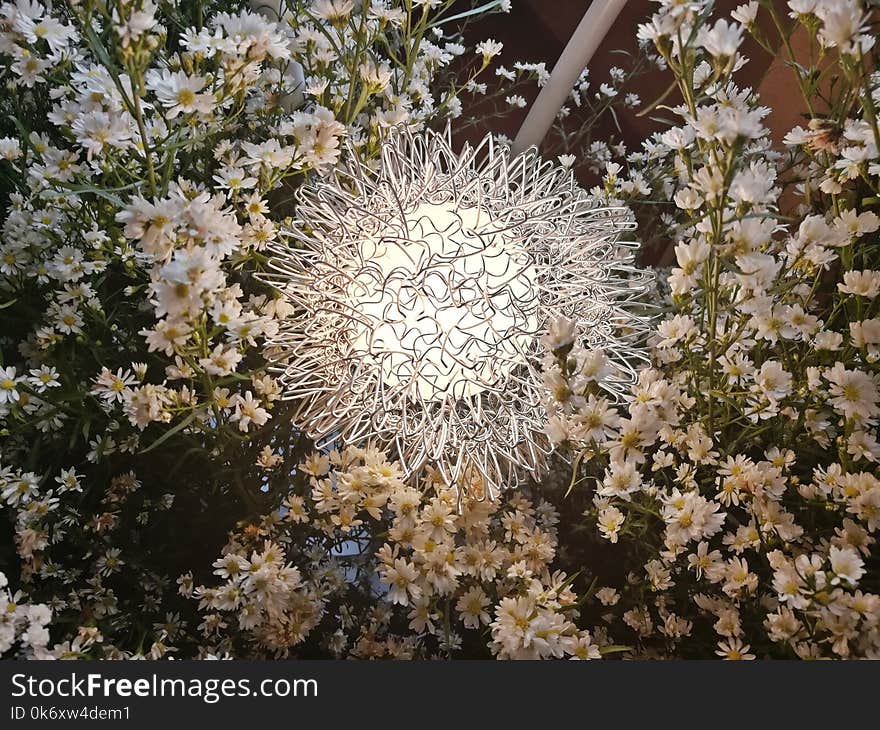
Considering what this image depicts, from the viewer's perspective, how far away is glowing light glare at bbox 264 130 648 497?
1.69 feet

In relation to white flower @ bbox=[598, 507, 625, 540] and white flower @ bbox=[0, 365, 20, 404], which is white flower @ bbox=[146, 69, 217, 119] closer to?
white flower @ bbox=[0, 365, 20, 404]

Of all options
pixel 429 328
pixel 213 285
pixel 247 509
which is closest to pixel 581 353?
pixel 429 328

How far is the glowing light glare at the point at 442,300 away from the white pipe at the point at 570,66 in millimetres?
246

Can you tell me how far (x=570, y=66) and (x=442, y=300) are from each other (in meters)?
0.44

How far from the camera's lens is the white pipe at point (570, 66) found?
2.52 feet

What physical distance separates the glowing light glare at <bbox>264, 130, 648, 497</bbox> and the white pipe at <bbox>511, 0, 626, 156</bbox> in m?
0.25

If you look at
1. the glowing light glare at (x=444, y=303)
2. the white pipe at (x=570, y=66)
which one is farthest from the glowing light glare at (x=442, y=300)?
the white pipe at (x=570, y=66)

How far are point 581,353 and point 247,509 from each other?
14.6 inches

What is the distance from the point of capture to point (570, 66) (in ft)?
2.63

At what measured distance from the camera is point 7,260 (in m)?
0.64

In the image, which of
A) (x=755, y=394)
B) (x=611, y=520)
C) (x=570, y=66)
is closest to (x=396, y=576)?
(x=611, y=520)

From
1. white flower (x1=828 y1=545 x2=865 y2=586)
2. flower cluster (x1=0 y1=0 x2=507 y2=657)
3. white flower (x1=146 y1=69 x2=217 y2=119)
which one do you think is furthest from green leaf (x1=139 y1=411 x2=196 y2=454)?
white flower (x1=828 y1=545 x2=865 y2=586)

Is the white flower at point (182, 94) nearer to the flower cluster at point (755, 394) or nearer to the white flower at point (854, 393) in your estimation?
the flower cluster at point (755, 394)

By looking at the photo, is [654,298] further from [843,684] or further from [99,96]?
[99,96]
